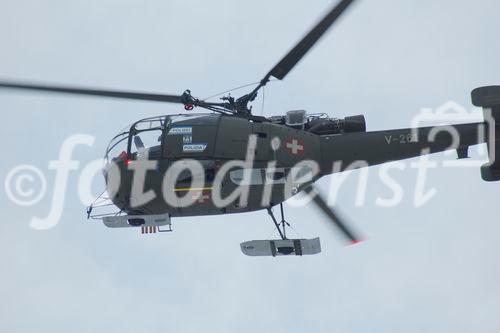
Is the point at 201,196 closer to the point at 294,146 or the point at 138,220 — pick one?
the point at 138,220

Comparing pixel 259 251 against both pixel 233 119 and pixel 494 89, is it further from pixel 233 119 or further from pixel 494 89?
pixel 494 89

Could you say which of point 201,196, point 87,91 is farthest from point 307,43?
point 87,91

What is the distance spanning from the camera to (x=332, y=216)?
22.8 meters

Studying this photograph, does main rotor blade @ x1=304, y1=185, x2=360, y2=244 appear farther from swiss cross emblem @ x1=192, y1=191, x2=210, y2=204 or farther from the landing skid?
swiss cross emblem @ x1=192, y1=191, x2=210, y2=204

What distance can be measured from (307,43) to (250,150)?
3607 mm

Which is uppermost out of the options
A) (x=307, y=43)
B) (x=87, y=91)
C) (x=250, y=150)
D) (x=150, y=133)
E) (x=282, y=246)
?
(x=307, y=43)

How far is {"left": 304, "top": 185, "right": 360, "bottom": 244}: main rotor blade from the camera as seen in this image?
894 inches

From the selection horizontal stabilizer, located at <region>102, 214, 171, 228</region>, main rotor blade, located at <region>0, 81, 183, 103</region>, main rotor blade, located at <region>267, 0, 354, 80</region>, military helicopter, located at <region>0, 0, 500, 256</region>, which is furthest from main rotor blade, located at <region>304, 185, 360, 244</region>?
main rotor blade, located at <region>0, 81, 183, 103</region>

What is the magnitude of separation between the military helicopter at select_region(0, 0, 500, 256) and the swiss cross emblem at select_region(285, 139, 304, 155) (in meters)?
0.03

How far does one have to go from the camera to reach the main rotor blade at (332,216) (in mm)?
22703

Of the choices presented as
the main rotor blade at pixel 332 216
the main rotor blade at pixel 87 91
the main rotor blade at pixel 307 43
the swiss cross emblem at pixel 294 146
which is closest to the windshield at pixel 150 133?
the main rotor blade at pixel 87 91

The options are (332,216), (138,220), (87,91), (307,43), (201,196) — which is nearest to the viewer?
(307,43)

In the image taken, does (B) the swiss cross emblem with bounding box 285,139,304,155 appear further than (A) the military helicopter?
Yes

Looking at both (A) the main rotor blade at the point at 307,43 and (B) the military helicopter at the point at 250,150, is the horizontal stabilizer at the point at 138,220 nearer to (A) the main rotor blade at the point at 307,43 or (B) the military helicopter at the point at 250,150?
(B) the military helicopter at the point at 250,150
